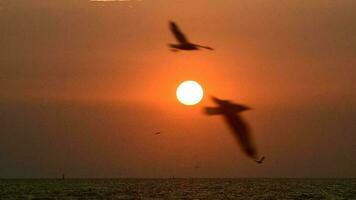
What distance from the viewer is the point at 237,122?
25.9 m

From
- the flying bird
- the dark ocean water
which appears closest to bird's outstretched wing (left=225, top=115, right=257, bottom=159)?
the flying bird

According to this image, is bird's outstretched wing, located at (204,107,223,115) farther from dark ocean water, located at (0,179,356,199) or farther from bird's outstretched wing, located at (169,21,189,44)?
dark ocean water, located at (0,179,356,199)

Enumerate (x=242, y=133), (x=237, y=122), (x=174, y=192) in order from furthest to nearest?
(x=174, y=192)
(x=237, y=122)
(x=242, y=133)

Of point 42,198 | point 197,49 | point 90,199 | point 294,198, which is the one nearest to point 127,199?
point 90,199

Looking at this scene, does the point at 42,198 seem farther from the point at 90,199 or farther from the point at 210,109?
the point at 210,109

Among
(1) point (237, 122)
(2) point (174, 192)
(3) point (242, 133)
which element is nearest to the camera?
(3) point (242, 133)

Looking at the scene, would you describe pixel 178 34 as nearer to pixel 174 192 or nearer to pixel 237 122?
pixel 237 122

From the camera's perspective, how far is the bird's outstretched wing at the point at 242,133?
76.9ft

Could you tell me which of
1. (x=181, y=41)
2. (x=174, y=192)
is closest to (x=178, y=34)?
(x=181, y=41)

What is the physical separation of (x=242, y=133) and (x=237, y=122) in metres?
1.04

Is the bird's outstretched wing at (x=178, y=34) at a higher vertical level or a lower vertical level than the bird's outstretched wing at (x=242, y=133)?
higher

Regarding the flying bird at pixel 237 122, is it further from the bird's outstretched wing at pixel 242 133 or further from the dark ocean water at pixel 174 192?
the dark ocean water at pixel 174 192

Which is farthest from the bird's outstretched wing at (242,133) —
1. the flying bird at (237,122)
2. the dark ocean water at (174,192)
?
the dark ocean water at (174,192)

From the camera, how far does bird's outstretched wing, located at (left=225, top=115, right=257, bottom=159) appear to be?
23.5m
